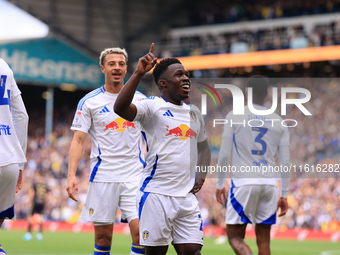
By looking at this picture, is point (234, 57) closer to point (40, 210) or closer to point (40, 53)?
point (40, 53)

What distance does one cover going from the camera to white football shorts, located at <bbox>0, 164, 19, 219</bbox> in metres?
4.07

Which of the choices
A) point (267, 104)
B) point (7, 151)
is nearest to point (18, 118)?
point (7, 151)

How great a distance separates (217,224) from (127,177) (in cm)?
1089

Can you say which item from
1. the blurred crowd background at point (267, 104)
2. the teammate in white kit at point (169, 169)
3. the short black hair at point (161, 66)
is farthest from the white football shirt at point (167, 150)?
the blurred crowd background at point (267, 104)

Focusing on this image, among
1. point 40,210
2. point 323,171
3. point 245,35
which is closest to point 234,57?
point 245,35

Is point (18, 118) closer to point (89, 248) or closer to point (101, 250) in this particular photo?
point (101, 250)

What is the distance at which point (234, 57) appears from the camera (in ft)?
82.4

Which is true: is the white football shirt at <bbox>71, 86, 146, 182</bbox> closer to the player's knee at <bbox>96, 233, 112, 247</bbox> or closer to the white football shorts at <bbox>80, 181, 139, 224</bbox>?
the white football shorts at <bbox>80, 181, 139, 224</bbox>

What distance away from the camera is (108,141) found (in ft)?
17.8

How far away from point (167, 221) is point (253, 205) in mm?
1514

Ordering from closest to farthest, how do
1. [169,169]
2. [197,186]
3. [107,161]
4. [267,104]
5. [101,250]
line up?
[169,169] < [197,186] < [101,250] < [107,161] < [267,104]

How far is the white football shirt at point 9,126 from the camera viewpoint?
13.5 feet

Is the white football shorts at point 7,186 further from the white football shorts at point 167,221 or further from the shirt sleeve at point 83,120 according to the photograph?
the shirt sleeve at point 83,120

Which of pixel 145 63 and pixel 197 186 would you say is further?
pixel 197 186
